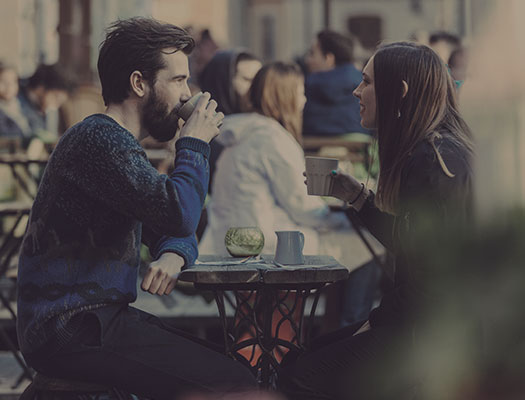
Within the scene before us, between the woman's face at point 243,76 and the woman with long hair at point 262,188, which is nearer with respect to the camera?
the woman with long hair at point 262,188

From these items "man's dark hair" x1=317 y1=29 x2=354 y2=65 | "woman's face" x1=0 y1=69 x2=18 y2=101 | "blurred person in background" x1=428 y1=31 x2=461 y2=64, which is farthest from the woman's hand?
"woman's face" x1=0 y1=69 x2=18 y2=101

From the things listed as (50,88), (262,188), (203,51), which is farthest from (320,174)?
(203,51)

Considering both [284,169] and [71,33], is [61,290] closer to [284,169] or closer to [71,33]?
[284,169]

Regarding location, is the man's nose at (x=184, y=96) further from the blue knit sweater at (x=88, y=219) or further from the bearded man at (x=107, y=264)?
the blue knit sweater at (x=88, y=219)

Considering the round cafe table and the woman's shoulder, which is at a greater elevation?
the woman's shoulder

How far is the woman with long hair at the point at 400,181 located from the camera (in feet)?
7.72

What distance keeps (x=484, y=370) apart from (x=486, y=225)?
22 centimetres

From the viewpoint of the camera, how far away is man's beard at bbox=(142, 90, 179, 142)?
2.47 metres

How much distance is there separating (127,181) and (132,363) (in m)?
0.48

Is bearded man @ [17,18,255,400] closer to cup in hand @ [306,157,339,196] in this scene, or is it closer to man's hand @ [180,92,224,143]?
man's hand @ [180,92,224,143]

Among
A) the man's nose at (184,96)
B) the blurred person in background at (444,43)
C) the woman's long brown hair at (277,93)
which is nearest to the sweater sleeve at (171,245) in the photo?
the man's nose at (184,96)

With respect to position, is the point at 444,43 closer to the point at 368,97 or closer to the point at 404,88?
the point at 368,97

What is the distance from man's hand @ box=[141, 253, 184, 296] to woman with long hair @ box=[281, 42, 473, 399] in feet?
1.73

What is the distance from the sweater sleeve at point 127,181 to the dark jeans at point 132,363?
Answer: 286mm
